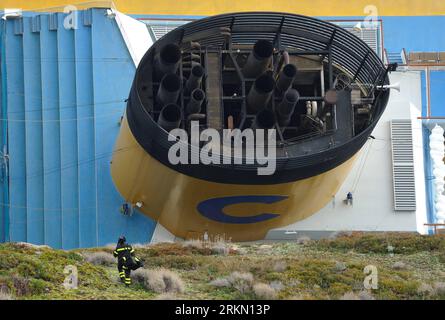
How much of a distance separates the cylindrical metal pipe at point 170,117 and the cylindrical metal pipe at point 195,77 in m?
1.28

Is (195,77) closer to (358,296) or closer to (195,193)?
Answer: (195,193)

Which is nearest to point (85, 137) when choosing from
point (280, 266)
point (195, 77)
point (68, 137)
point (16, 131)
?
point (68, 137)

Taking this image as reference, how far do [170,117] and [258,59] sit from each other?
3.07 metres

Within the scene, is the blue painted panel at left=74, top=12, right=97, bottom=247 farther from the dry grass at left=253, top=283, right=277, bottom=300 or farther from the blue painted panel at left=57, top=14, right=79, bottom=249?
the dry grass at left=253, top=283, right=277, bottom=300

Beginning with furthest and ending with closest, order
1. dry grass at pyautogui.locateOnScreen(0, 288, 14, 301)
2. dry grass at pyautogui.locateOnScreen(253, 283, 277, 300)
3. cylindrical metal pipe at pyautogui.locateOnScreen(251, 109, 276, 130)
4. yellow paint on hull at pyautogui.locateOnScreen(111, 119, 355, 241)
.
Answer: yellow paint on hull at pyautogui.locateOnScreen(111, 119, 355, 241) < cylindrical metal pipe at pyautogui.locateOnScreen(251, 109, 276, 130) < dry grass at pyautogui.locateOnScreen(253, 283, 277, 300) < dry grass at pyautogui.locateOnScreen(0, 288, 14, 301)

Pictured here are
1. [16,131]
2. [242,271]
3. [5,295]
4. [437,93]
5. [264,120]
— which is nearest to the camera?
[5,295]

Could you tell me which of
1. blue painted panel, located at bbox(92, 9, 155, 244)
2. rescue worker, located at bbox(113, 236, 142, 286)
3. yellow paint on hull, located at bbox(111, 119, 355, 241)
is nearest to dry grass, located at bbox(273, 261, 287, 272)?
rescue worker, located at bbox(113, 236, 142, 286)

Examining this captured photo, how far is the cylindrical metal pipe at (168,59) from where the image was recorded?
97.5 ft

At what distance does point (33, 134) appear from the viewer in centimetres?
3706

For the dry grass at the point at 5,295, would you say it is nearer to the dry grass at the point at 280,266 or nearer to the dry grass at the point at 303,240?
the dry grass at the point at 280,266

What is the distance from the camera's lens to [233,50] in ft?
105

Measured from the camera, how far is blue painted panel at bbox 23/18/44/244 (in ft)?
119

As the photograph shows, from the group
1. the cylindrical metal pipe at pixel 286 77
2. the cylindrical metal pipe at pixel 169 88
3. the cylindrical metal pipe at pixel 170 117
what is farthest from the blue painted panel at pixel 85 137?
the cylindrical metal pipe at pixel 286 77

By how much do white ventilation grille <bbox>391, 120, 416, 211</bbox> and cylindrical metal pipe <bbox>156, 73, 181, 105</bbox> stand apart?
8.43 meters
